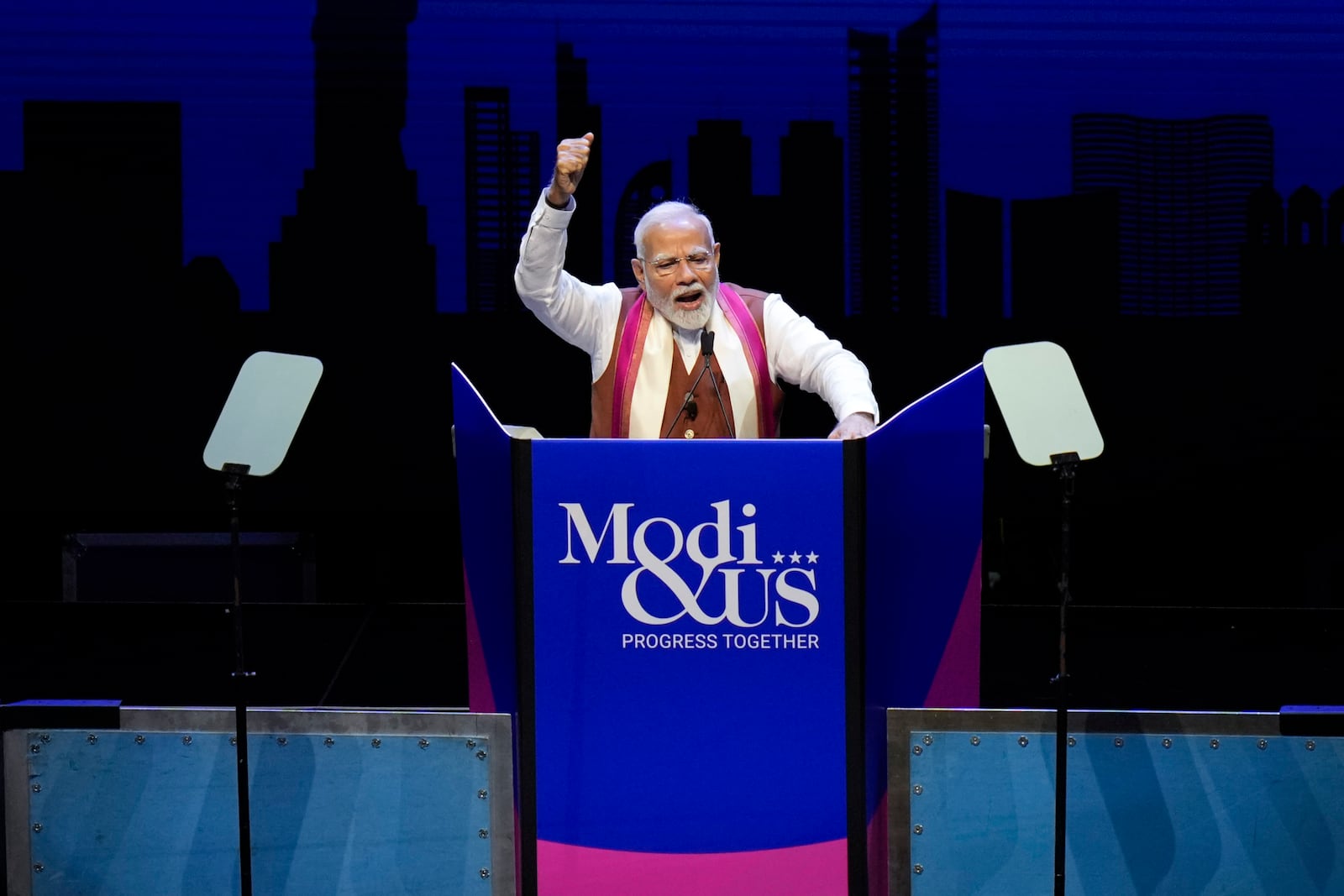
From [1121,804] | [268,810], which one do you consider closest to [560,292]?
[268,810]

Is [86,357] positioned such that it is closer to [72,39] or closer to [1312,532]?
[72,39]

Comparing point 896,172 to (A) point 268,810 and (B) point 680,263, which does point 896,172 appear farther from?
(A) point 268,810

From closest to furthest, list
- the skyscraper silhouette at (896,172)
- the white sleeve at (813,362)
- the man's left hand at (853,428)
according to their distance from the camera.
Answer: the man's left hand at (853,428), the white sleeve at (813,362), the skyscraper silhouette at (896,172)

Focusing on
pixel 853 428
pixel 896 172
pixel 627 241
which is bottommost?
pixel 853 428

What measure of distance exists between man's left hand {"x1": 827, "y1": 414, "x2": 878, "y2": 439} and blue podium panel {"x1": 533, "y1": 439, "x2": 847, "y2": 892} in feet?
0.42

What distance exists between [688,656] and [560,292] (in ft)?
2.92

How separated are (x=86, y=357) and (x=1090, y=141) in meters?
3.67

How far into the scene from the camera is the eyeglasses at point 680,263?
2422 millimetres

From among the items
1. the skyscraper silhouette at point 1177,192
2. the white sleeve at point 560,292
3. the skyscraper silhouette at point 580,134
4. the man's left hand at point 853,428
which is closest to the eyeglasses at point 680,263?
the white sleeve at point 560,292

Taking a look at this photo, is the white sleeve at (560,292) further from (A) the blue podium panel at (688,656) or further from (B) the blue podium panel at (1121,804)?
(B) the blue podium panel at (1121,804)

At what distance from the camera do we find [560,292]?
2.48 m

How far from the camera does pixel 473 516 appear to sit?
1.91 meters

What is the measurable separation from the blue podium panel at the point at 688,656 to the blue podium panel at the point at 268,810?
0.37 ft

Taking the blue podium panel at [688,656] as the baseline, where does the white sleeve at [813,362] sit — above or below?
above
